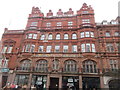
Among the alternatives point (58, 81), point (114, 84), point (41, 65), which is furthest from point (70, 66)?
point (114, 84)

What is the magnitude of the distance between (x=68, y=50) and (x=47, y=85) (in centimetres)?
817

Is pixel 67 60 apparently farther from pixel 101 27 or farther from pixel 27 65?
pixel 101 27

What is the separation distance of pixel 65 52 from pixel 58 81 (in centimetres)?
607

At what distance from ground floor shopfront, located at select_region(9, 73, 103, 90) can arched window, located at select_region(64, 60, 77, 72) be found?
1197 mm

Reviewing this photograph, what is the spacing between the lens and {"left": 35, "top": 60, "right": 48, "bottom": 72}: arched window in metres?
19.7

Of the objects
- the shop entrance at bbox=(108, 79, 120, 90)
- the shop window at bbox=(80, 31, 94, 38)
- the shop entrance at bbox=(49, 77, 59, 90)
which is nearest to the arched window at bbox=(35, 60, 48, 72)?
the shop entrance at bbox=(49, 77, 59, 90)

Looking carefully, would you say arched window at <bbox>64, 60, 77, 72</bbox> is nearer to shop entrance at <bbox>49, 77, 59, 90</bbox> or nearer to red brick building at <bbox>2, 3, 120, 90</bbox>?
red brick building at <bbox>2, 3, 120, 90</bbox>

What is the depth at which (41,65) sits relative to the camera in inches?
790

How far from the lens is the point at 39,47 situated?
862 inches

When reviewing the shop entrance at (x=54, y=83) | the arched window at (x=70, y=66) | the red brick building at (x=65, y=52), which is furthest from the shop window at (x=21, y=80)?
the arched window at (x=70, y=66)

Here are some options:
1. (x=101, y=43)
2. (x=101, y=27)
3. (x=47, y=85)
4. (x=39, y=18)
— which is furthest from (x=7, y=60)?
(x=101, y=27)

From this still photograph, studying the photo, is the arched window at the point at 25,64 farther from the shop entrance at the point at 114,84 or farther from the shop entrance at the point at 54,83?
the shop entrance at the point at 114,84

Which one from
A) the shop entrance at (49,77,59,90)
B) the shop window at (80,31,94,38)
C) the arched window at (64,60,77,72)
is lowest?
the shop entrance at (49,77,59,90)

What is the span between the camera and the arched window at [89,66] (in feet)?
59.7
